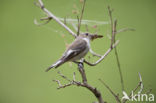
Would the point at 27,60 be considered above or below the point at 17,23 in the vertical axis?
below

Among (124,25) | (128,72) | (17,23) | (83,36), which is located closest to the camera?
(83,36)

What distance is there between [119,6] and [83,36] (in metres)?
0.82

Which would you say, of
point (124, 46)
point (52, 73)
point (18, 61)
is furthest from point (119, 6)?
point (18, 61)

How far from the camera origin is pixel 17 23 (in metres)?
1.79

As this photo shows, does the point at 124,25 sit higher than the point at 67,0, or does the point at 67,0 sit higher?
the point at 67,0

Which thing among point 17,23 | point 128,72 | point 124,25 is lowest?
point 128,72

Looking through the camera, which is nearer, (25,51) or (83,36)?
(83,36)

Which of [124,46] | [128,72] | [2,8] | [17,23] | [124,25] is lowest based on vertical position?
[128,72]

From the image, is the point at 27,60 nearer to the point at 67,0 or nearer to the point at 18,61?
the point at 18,61

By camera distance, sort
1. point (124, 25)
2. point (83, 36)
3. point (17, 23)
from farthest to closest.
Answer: point (17, 23)
point (124, 25)
point (83, 36)

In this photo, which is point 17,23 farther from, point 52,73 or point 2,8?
point 52,73

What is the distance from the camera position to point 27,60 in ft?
5.56

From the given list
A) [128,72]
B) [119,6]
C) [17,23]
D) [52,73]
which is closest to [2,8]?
[17,23]

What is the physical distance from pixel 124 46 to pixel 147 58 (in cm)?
16
